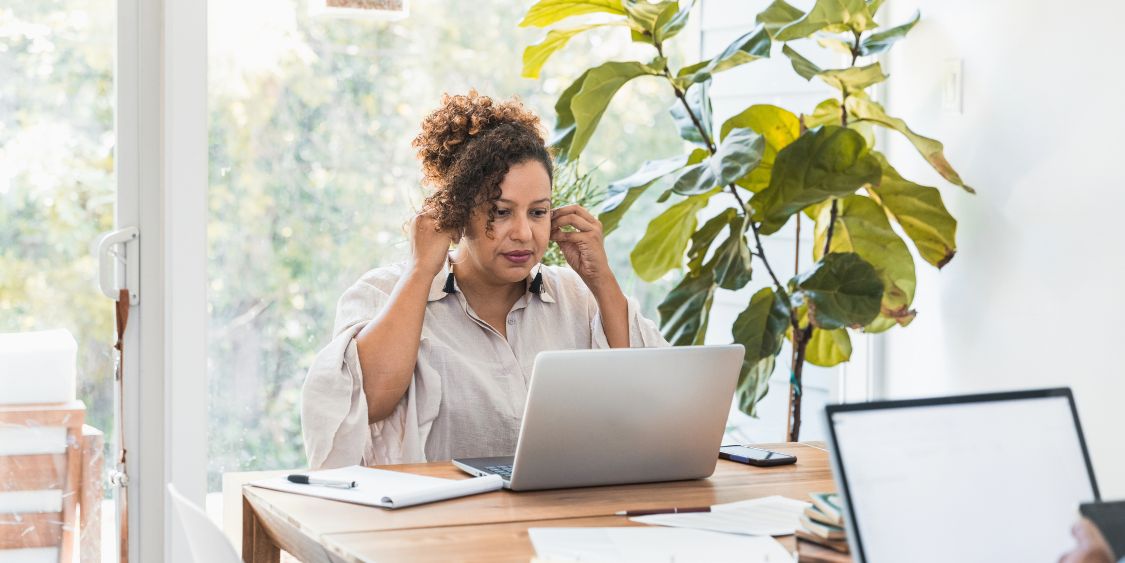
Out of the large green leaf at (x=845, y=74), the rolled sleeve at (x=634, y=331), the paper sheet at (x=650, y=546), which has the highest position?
the large green leaf at (x=845, y=74)

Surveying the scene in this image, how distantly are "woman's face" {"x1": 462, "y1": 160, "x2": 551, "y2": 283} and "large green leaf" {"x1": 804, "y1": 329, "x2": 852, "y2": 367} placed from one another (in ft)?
2.97

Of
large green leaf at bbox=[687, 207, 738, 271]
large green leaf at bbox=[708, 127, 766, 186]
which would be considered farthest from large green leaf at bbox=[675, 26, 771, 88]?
large green leaf at bbox=[687, 207, 738, 271]

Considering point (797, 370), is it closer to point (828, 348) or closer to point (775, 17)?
point (828, 348)

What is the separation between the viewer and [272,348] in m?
2.99

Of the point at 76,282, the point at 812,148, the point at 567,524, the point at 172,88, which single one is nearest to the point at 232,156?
the point at 172,88

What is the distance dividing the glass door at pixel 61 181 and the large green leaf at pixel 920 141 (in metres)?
1.79

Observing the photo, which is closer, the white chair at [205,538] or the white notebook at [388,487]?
the white chair at [205,538]

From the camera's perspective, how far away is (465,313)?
89.8 inches

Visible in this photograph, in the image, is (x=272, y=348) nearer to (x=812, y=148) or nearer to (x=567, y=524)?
(x=812, y=148)

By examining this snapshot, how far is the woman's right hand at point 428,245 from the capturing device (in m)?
2.22

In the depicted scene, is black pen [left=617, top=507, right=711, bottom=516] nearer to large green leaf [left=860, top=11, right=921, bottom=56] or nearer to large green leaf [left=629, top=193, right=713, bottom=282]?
large green leaf [left=629, top=193, right=713, bottom=282]

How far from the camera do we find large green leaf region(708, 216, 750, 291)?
2.63 m

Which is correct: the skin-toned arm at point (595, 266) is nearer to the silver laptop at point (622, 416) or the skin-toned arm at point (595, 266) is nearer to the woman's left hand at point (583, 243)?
the woman's left hand at point (583, 243)

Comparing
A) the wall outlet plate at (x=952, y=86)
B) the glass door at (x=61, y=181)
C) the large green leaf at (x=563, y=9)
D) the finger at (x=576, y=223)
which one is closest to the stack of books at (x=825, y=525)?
the finger at (x=576, y=223)
